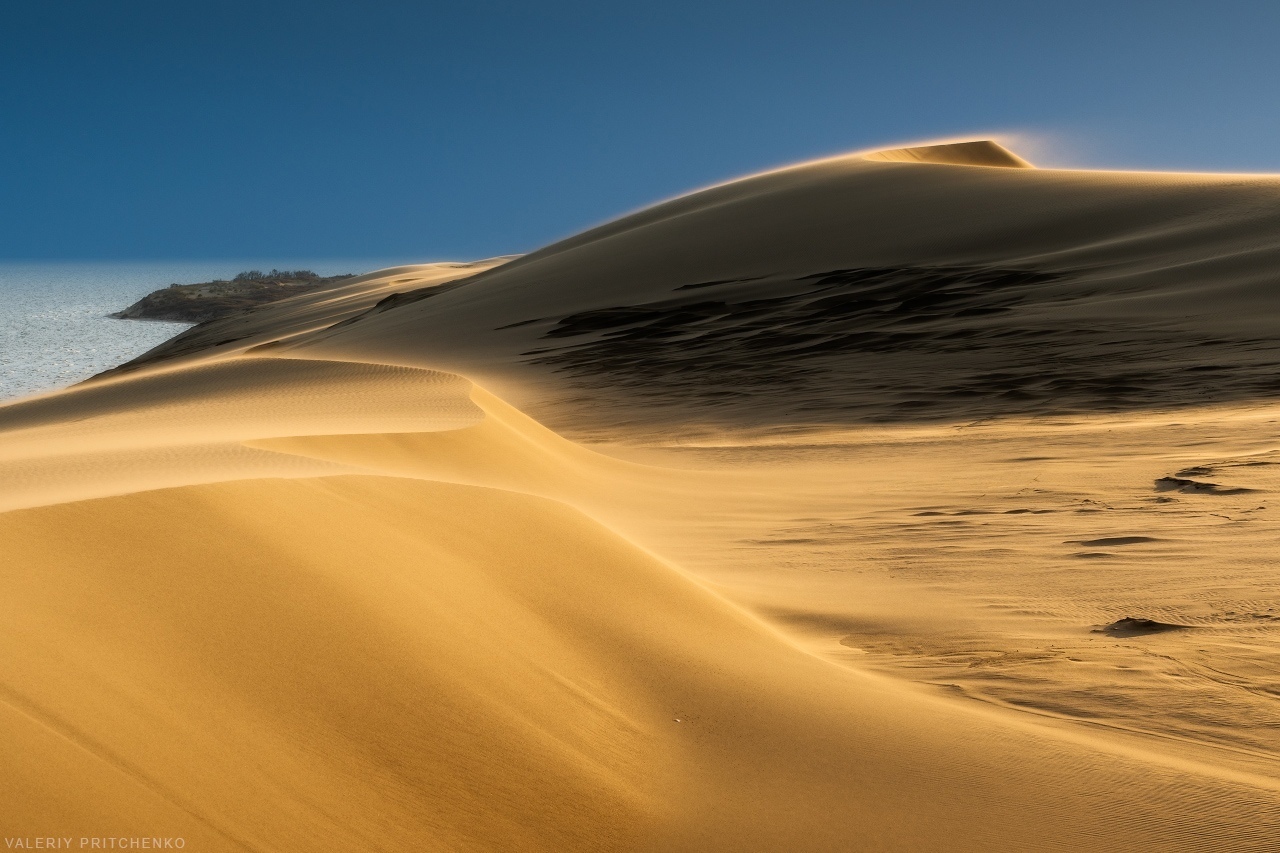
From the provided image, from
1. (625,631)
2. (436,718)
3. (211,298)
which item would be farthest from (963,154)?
(436,718)

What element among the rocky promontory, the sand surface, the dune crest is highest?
the dune crest

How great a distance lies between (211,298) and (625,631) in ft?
205

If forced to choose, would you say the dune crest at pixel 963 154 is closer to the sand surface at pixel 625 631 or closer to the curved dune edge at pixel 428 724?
the sand surface at pixel 625 631

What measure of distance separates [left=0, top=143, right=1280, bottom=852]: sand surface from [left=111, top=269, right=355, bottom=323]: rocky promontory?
165 ft

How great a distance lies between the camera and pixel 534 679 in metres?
3.11

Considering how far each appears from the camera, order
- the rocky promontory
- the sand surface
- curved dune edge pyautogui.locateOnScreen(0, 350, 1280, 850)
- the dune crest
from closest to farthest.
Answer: curved dune edge pyautogui.locateOnScreen(0, 350, 1280, 850)
the sand surface
the dune crest
the rocky promontory

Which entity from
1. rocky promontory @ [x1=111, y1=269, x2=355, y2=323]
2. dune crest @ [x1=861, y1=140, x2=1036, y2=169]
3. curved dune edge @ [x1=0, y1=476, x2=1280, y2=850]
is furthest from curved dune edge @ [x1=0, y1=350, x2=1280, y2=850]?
rocky promontory @ [x1=111, y1=269, x2=355, y2=323]

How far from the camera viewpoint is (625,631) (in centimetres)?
371

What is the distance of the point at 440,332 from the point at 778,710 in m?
20.2

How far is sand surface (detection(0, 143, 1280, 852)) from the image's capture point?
8.03 ft

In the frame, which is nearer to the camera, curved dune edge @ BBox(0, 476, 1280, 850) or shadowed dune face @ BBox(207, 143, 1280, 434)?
curved dune edge @ BBox(0, 476, 1280, 850)

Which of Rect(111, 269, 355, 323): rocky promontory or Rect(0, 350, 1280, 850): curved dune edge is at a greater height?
Rect(111, 269, 355, 323): rocky promontory

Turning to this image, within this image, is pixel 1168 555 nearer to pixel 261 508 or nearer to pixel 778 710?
pixel 778 710

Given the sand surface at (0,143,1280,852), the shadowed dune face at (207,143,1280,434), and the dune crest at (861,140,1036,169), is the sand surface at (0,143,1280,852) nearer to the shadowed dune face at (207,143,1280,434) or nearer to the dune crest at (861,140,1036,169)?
the shadowed dune face at (207,143,1280,434)
